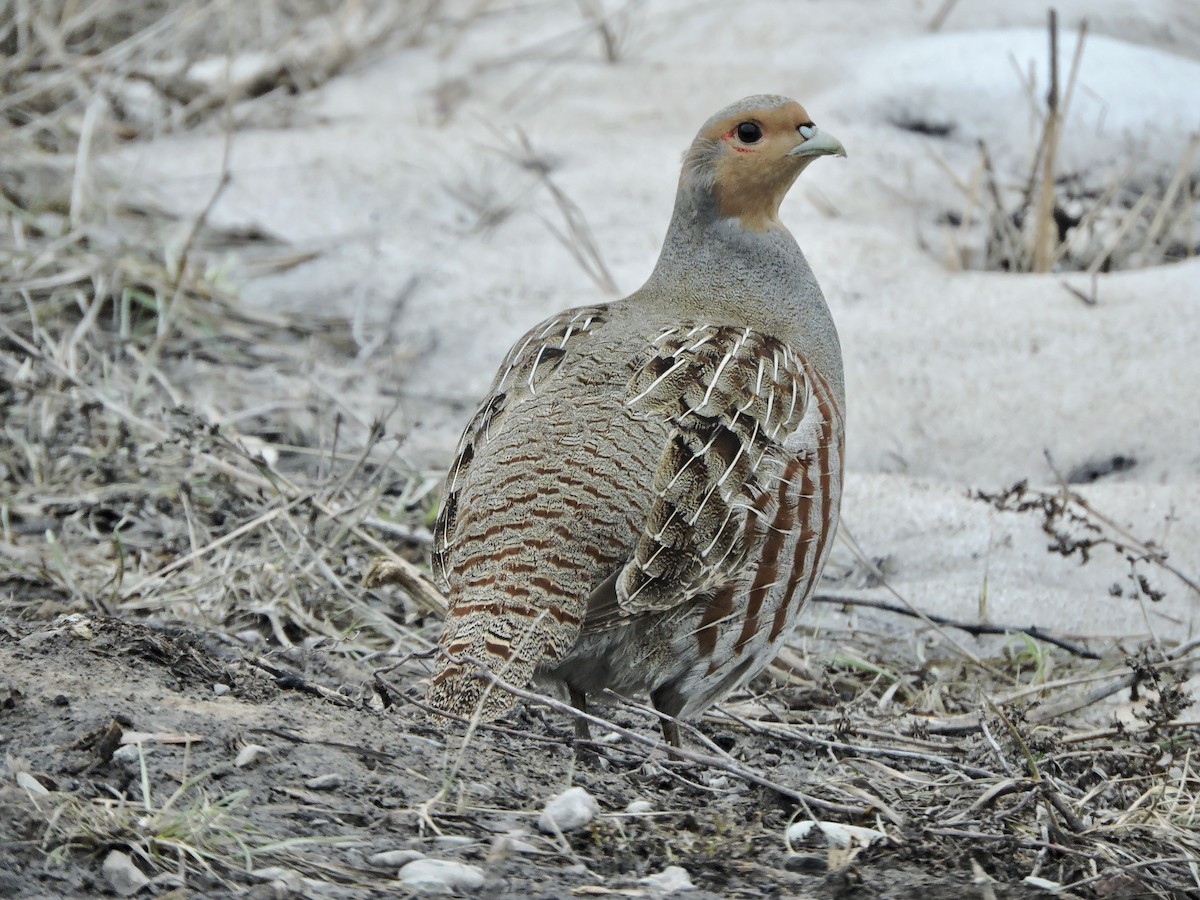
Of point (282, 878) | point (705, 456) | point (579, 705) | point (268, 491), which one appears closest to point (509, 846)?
point (282, 878)

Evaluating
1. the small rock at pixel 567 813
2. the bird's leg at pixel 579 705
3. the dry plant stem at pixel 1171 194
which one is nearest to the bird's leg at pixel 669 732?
the bird's leg at pixel 579 705

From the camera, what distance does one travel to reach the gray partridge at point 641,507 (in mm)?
2777

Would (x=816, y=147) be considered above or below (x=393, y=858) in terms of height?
above

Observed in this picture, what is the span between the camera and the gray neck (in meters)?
3.57

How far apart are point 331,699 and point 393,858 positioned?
0.76 m

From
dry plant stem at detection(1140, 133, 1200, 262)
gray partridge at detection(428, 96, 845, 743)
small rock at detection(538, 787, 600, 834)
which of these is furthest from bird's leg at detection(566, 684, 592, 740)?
dry plant stem at detection(1140, 133, 1200, 262)

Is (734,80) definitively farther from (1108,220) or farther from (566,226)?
(1108,220)

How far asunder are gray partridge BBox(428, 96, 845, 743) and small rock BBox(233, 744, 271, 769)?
0.33 metres

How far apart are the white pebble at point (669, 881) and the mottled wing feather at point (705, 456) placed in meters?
0.60

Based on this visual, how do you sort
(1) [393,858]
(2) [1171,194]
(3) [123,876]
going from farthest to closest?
(2) [1171,194] → (1) [393,858] → (3) [123,876]

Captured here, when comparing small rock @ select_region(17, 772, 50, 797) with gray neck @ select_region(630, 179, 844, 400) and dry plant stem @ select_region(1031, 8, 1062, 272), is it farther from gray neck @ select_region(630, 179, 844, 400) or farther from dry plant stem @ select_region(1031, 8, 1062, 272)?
dry plant stem @ select_region(1031, 8, 1062, 272)

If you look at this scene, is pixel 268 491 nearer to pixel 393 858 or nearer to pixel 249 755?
pixel 249 755

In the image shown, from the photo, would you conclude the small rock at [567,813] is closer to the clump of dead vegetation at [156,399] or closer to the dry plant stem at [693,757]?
the dry plant stem at [693,757]

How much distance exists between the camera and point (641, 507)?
9.45 ft
